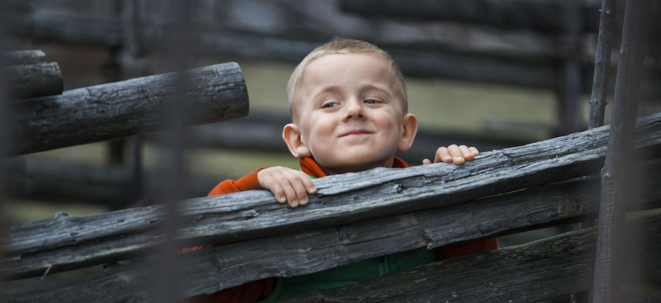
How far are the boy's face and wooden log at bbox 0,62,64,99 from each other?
69 cm

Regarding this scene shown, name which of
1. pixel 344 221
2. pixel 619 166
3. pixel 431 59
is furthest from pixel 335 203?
pixel 431 59

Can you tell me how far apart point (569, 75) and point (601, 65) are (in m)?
3.29

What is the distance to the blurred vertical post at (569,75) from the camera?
4.51 meters

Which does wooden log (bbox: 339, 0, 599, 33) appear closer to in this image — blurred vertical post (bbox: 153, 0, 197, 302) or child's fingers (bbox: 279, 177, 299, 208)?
child's fingers (bbox: 279, 177, 299, 208)

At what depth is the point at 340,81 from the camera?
5.35ft

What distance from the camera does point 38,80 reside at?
5.49 feet

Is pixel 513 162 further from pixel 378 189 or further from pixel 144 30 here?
pixel 144 30

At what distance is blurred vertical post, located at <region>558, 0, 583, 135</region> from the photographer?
4508mm

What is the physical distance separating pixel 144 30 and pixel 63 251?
3384mm

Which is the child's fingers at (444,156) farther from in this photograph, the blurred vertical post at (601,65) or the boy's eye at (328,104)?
the blurred vertical post at (601,65)

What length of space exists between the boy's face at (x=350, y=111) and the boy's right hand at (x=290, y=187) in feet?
0.85

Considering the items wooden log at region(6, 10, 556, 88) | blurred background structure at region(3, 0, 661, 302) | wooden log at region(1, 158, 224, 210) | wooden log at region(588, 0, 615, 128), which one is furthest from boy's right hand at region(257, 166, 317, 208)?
wooden log at region(6, 10, 556, 88)

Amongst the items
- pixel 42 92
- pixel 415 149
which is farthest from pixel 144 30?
pixel 42 92

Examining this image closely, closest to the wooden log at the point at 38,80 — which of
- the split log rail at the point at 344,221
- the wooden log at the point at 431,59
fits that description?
the split log rail at the point at 344,221
